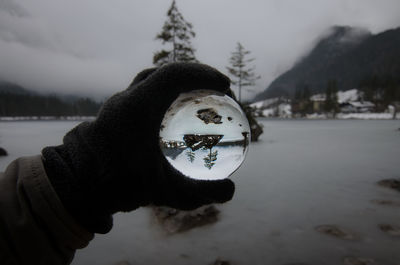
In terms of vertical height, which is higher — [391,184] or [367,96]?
[367,96]

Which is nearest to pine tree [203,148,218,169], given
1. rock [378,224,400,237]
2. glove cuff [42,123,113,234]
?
glove cuff [42,123,113,234]

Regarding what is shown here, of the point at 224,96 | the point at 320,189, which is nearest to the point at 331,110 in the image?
the point at 320,189

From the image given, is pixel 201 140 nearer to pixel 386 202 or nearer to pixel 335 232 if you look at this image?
pixel 335 232

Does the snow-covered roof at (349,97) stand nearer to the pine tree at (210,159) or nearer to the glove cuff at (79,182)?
the pine tree at (210,159)

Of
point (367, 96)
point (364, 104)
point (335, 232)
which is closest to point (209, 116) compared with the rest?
point (335, 232)

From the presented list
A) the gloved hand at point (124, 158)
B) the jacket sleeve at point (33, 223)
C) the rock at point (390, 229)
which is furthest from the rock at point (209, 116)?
the rock at point (390, 229)

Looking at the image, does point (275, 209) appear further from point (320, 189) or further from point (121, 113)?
point (121, 113)
